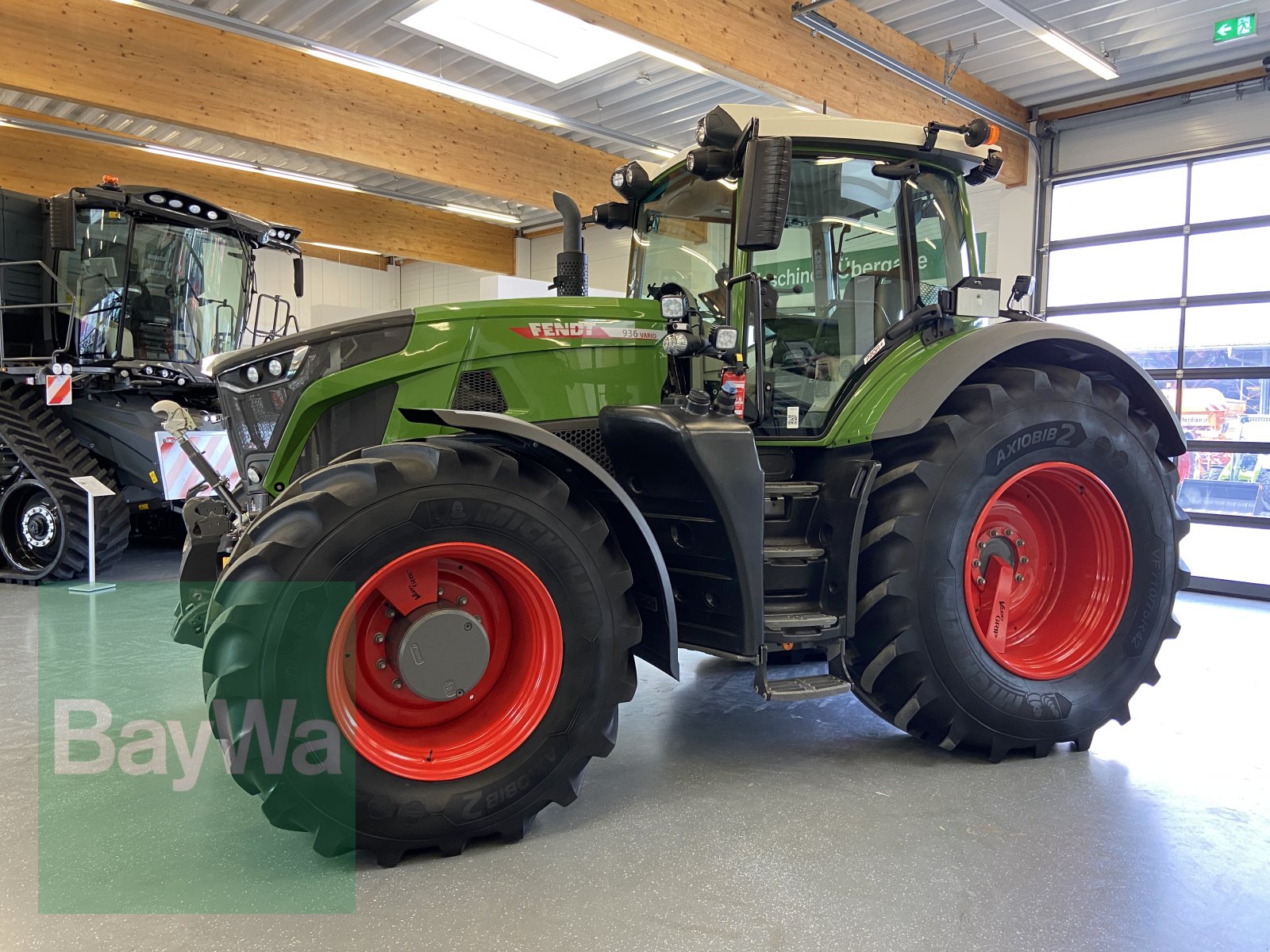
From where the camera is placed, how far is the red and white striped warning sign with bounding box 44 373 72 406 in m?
7.40

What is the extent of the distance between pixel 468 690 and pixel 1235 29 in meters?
7.67

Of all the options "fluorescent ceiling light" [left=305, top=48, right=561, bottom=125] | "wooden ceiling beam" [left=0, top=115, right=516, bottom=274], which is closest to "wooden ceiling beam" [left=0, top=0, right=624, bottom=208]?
"fluorescent ceiling light" [left=305, top=48, right=561, bottom=125]

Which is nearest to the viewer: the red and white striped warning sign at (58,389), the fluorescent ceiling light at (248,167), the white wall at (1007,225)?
the red and white striped warning sign at (58,389)

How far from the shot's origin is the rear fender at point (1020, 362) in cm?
328

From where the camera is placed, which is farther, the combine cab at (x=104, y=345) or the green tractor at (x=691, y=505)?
the combine cab at (x=104, y=345)

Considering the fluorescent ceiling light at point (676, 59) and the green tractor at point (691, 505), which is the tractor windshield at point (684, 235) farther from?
the fluorescent ceiling light at point (676, 59)

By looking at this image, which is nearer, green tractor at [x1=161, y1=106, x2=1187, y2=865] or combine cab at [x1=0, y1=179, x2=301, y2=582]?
green tractor at [x1=161, y1=106, x2=1187, y2=865]

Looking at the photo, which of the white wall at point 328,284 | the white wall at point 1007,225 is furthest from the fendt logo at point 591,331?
the white wall at point 328,284

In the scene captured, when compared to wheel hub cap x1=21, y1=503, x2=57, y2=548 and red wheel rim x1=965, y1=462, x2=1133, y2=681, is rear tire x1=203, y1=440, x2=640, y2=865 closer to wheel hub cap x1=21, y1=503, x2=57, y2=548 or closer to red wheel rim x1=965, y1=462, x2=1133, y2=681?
red wheel rim x1=965, y1=462, x2=1133, y2=681

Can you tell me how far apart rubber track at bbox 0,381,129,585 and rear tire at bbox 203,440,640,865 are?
5.60 metres

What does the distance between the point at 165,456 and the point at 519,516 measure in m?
5.51

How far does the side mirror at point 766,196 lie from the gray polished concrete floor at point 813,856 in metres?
1.85

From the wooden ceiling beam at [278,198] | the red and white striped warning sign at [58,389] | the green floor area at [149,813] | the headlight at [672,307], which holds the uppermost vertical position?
the wooden ceiling beam at [278,198]

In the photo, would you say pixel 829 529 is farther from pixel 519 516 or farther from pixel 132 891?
pixel 132 891
